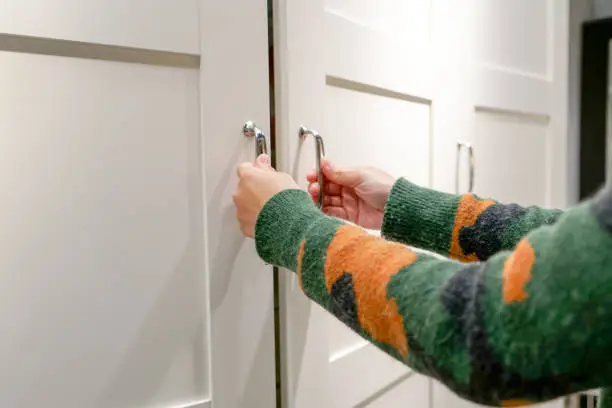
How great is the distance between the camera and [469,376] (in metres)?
0.37

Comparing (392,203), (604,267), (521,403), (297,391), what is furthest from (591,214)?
(297,391)

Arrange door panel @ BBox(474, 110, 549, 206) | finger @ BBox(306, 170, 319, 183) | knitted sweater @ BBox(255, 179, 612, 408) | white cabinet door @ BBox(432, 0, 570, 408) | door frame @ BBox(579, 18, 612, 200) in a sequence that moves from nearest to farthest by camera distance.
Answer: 1. knitted sweater @ BBox(255, 179, 612, 408)
2. finger @ BBox(306, 170, 319, 183)
3. white cabinet door @ BBox(432, 0, 570, 408)
4. door panel @ BBox(474, 110, 549, 206)
5. door frame @ BBox(579, 18, 612, 200)

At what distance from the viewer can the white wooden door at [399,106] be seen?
694mm

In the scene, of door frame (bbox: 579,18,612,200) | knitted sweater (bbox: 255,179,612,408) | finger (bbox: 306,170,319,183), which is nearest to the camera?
knitted sweater (bbox: 255,179,612,408)

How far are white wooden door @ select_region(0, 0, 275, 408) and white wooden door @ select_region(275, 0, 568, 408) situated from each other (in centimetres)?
6

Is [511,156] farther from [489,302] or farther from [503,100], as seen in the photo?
[489,302]

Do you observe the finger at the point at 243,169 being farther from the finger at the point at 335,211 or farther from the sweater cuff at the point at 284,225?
the finger at the point at 335,211

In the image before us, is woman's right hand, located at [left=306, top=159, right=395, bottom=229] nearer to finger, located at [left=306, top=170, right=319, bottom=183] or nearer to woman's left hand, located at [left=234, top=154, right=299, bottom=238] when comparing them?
finger, located at [left=306, top=170, right=319, bottom=183]

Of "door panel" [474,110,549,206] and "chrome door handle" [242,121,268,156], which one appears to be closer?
"chrome door handle" [242,121,268,156]

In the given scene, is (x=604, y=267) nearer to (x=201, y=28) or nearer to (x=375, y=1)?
(x=201, y=28)

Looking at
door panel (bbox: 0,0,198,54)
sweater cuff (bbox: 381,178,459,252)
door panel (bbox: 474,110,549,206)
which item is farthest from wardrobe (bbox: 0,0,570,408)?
door panel (bbox: 474,110,549,206)

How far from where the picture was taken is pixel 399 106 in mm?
886

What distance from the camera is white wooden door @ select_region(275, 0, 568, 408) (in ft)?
2.28

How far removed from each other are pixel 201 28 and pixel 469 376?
421 millimetres
